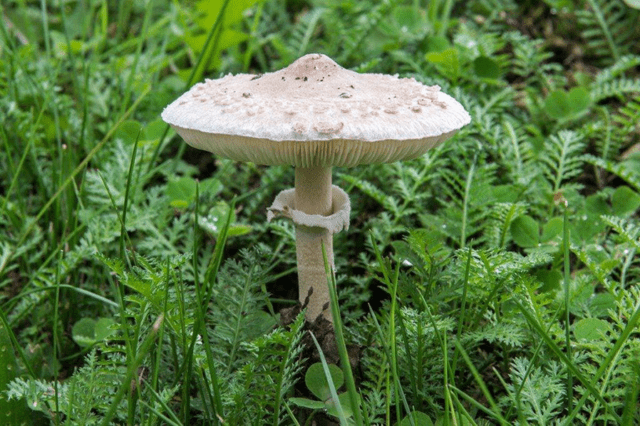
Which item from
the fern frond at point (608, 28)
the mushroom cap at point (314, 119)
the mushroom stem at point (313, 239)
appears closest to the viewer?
the mushroom cap at point (314, 119)

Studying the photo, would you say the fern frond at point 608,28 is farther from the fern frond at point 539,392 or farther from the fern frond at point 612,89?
the fern frond at point 539,392

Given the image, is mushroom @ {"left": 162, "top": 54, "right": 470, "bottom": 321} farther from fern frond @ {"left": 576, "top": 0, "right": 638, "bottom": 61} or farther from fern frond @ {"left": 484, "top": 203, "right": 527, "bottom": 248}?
fern frond @ {"left": 576, "top": 0, "right": 638, "bottom": 61}

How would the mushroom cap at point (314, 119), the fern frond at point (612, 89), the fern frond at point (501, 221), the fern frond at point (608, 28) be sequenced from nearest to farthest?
1. the mushroom cap at point (314, 119)
2. the fern frond at point (501, 221)
3. the fern frond at point (612, 89)
4. the fern frond at point (608, 28)

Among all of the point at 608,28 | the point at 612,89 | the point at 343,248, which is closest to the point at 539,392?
the point at 343,248

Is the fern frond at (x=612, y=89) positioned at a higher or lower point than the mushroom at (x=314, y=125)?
lower

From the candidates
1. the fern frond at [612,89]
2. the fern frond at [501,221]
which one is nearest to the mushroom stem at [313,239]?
the fern frond at [501,221]

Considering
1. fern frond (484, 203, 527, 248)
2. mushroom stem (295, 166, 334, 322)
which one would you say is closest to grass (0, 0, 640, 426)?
fern frond (484, 203, 527, 248)

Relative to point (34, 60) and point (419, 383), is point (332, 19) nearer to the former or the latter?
point (34, 60)

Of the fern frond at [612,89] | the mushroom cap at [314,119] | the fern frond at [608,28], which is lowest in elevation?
the fern frond at [612,89]
